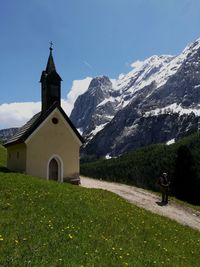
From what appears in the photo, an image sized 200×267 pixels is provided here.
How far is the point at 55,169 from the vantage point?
4269 cm

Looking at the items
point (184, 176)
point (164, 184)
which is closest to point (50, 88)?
point (164, 184)

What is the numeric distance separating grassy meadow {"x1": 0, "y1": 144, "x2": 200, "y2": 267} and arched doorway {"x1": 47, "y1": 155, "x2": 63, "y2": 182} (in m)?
13.3

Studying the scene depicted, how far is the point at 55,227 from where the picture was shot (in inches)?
717

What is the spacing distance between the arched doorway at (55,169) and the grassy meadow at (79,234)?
1329 centimetres

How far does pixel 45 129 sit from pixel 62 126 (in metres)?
1.91

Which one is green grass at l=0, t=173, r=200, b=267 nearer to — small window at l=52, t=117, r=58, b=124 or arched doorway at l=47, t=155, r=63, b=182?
arched doorway at l=47, t=155, r=63, b=182

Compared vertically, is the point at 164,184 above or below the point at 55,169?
below

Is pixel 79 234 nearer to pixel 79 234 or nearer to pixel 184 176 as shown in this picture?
pixel 79 234

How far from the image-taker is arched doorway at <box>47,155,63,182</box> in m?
42.2

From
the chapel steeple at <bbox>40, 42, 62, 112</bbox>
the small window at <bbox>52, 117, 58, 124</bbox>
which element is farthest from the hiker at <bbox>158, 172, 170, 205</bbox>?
the chapel steeple at <bbox>40, 42, 62, 112</bbox>

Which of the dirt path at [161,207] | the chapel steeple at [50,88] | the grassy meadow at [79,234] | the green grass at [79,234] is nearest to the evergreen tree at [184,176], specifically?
the dirt path at [161,207]

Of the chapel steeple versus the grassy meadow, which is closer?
the grassy meadow

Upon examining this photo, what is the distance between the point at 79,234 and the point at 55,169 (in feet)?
82.6

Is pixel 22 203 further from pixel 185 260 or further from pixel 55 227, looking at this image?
pixel 185 260
